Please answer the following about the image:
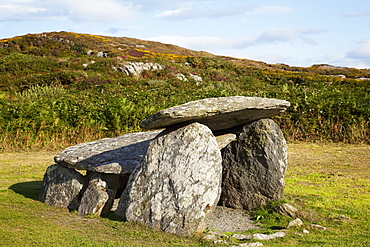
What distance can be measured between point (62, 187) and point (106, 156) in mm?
1096

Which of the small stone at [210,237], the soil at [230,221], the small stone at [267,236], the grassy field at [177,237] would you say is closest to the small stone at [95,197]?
the grassy field at [177,237]

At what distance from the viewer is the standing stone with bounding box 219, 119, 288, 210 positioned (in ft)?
25.5

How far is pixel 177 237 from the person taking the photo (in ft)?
20.2

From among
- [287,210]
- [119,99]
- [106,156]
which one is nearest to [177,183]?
[106,156]

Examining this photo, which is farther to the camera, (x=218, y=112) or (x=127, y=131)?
(x=127, y=131)

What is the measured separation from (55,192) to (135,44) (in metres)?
60.3

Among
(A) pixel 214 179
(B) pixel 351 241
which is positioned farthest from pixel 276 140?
(B) pixel 351 241

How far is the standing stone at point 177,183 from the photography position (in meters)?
6.40

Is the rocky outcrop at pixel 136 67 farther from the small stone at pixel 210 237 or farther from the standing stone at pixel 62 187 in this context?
the small stone at pixel 210 237

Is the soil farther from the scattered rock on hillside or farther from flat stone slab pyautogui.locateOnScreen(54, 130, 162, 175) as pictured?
the scattered rock on hillside

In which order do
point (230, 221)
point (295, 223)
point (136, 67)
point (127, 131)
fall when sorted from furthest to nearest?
1. point (136, 67)
2. point (127, 131)
3. point (230, 221)
4. point (295, 223)

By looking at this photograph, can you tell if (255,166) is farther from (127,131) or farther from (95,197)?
(127,131)

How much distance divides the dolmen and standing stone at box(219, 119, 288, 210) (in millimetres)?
19

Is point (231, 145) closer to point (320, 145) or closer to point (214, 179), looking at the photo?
point (214, 179)
